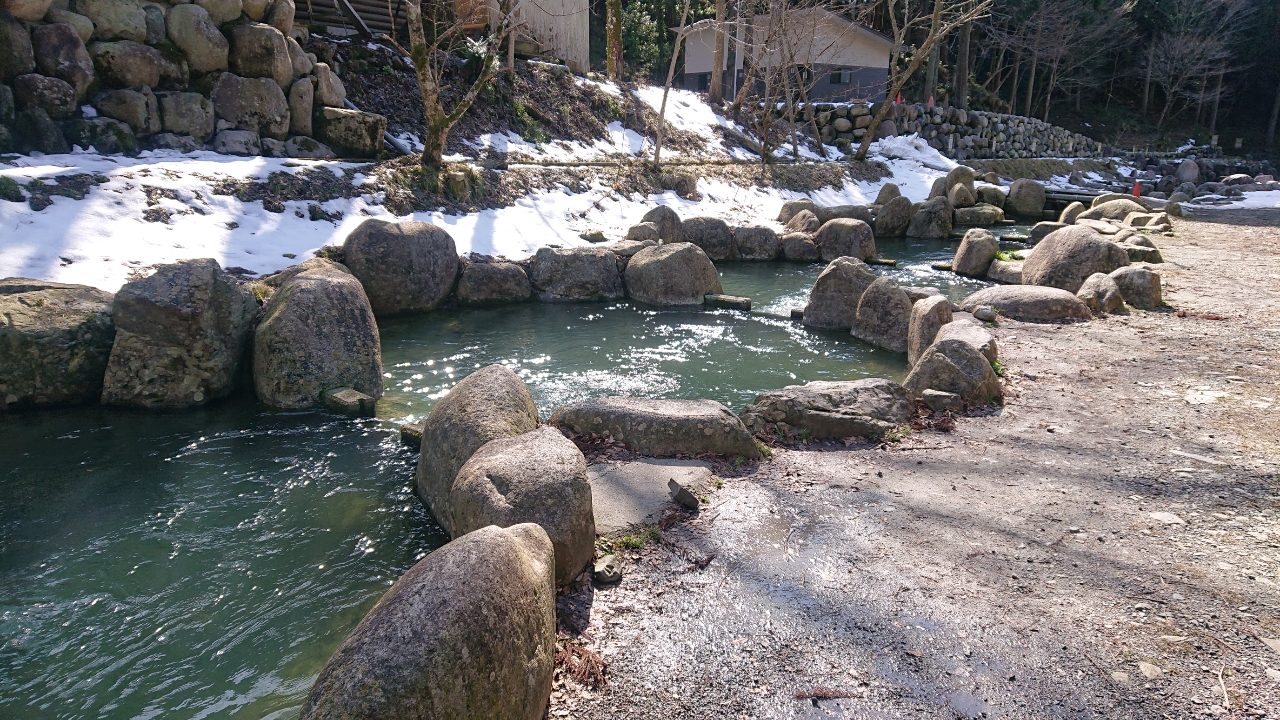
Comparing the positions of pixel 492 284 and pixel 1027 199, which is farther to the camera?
pixel 1027 199

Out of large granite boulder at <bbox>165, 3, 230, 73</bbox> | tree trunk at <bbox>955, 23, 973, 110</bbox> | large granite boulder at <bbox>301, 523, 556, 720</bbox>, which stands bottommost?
large granite boulder at <bbox>301, 523, 556, 720</bbox>

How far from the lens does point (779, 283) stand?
12617mm

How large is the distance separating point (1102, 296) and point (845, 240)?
5.96 metres

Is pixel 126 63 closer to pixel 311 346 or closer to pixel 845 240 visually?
pixel 311 346

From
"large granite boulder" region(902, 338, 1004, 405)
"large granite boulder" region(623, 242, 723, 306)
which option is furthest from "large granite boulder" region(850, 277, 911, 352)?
"large granite boulder" region(623, 242, 723, 306)

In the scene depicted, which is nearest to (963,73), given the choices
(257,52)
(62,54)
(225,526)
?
(257,52)

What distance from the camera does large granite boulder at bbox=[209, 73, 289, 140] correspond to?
12.1 metres

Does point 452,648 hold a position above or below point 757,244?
below

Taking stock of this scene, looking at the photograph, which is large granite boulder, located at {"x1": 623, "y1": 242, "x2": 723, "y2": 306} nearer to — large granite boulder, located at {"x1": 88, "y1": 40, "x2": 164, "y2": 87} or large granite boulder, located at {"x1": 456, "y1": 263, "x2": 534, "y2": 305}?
large granite boulder, located at {"x1": 456, "y1": 263, "x2": 534, "y2": 305}

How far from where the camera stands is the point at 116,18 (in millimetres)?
11102

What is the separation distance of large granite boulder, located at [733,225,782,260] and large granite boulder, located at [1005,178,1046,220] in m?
11.6

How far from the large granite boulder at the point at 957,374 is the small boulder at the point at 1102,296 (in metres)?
3.81

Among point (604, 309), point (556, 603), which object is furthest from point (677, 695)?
point (604, 309)

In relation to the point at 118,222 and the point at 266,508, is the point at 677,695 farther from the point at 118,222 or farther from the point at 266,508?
the point at 118,222
